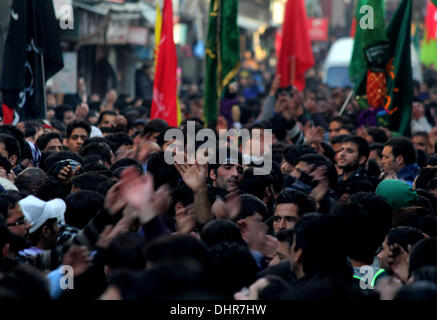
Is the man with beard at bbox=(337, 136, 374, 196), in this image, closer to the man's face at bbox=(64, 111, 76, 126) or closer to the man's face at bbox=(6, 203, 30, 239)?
the man's face at bbox=(6, 203, 30, 239)

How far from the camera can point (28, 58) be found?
374 inches

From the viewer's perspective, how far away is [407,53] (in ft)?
35.1

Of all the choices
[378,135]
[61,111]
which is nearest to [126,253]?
[378,135]

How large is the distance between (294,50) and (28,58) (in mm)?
6390

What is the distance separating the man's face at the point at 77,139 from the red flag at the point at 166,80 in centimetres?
131

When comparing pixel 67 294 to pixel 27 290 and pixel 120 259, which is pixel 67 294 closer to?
pixel 120 259

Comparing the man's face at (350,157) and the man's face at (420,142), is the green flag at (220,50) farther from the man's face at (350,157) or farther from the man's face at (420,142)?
the man's face at (350,157)

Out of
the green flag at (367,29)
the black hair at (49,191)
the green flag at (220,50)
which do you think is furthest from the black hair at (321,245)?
the green flag at (220,50)

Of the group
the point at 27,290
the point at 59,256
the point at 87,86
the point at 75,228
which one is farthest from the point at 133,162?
the point at 87,86

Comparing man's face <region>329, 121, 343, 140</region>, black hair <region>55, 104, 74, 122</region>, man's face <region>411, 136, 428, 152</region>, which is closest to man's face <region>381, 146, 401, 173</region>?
man's face <region>329, 121, 343, 140</region>

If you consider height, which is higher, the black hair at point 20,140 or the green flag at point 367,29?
the green flag at point 367,29

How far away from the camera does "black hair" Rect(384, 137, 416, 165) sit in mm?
7812

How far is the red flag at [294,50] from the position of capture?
14531mm

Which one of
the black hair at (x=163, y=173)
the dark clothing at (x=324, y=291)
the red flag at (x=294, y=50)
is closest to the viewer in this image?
the dark clothing at (x=324, y=291)
